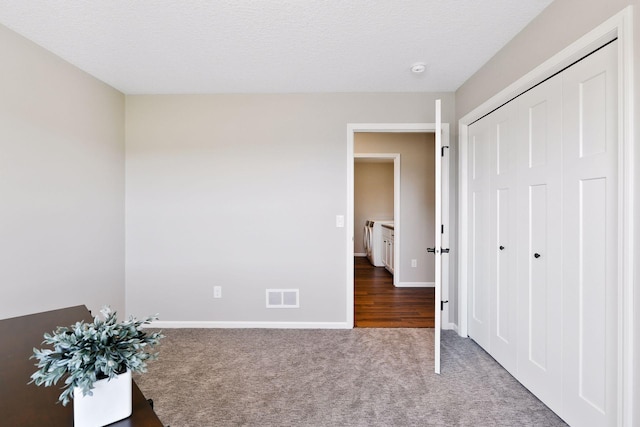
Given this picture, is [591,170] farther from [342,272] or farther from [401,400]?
[342,272]

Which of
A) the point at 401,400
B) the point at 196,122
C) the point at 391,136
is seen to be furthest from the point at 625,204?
the point at 391,136

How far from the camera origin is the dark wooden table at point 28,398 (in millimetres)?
718

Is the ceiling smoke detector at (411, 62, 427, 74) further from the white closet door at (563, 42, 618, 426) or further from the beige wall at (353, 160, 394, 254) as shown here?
the beige wall at (353, 160, 394, 254)

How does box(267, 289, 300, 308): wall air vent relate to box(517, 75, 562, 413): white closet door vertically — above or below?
below

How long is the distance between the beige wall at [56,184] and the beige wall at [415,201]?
11.9 feet

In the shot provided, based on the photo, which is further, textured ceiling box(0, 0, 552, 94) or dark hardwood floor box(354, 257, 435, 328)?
dark hardwood floor box(354, 257, 435, 328)

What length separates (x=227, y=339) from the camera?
2.79 metres

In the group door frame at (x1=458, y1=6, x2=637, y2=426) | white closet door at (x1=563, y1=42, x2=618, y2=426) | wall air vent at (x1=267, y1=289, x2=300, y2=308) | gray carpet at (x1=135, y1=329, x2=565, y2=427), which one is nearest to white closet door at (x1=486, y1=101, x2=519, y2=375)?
gray carpet at (x1=135, y1=329, x2=565, y2=427)

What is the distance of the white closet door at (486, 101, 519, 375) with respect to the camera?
213cm

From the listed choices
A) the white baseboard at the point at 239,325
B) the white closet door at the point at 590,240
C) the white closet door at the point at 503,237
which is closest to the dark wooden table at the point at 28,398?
the white closet door at the point at 590,240

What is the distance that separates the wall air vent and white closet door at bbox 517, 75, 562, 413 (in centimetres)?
190

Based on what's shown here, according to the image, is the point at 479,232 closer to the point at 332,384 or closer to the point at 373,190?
the point at 332,384

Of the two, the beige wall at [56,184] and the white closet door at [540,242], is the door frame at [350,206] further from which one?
the beige wall at [56,184]

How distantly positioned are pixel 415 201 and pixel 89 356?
4.49 meters
